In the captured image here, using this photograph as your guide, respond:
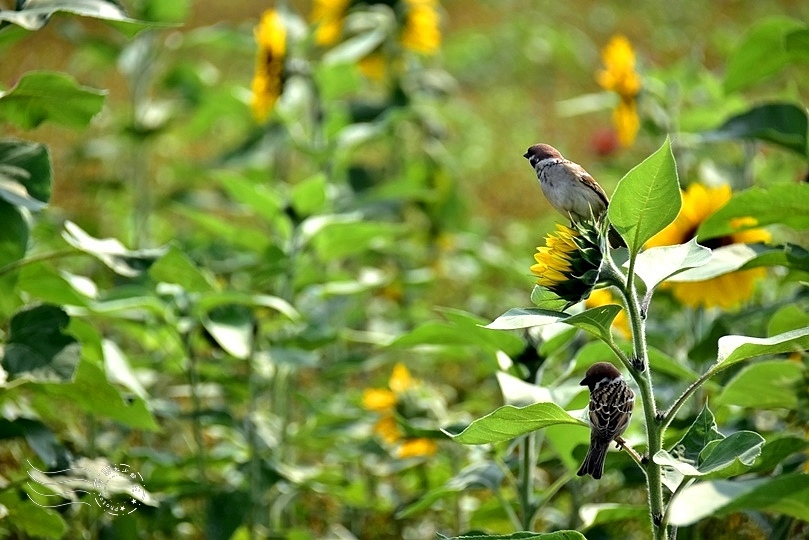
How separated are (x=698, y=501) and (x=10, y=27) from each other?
2.96 ft

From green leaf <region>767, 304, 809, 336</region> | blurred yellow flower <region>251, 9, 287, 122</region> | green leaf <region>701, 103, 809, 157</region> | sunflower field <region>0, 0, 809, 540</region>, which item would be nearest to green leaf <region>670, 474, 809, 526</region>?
sunflower field <region>0, 0, 809, 540</region>

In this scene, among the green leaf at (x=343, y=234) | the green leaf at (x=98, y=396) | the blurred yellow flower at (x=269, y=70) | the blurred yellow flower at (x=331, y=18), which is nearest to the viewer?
the green leaf at (x=98, y=396)

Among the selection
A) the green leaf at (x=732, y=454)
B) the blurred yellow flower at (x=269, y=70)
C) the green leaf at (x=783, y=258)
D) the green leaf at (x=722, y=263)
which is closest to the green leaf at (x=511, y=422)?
the green leaf at (x=732, y=454)

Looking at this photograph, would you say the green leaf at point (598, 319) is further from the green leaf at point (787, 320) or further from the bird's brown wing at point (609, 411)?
the green leaf at point (787, 320)

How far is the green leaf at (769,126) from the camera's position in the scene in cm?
143

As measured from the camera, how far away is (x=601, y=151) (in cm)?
313

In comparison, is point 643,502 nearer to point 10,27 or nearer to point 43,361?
point 43,361

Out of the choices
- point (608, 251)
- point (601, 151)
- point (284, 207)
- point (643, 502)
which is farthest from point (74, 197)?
point (608, 251)

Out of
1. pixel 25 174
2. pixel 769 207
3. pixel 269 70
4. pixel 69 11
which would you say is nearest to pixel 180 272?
pixel 25 174

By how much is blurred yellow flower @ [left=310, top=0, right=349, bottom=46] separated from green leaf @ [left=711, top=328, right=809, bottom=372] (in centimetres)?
165

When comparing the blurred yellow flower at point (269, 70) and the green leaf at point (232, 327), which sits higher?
the blurred yellow flower at point (269, 70)

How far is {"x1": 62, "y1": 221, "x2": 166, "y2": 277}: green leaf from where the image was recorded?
1.15 m

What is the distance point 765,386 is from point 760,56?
636 millimetres

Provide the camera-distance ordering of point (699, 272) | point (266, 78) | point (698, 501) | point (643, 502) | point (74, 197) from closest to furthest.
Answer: point (698, 501)
point (699, 272)
point (643, 502)
point (266, 78)
point (74, 197)
